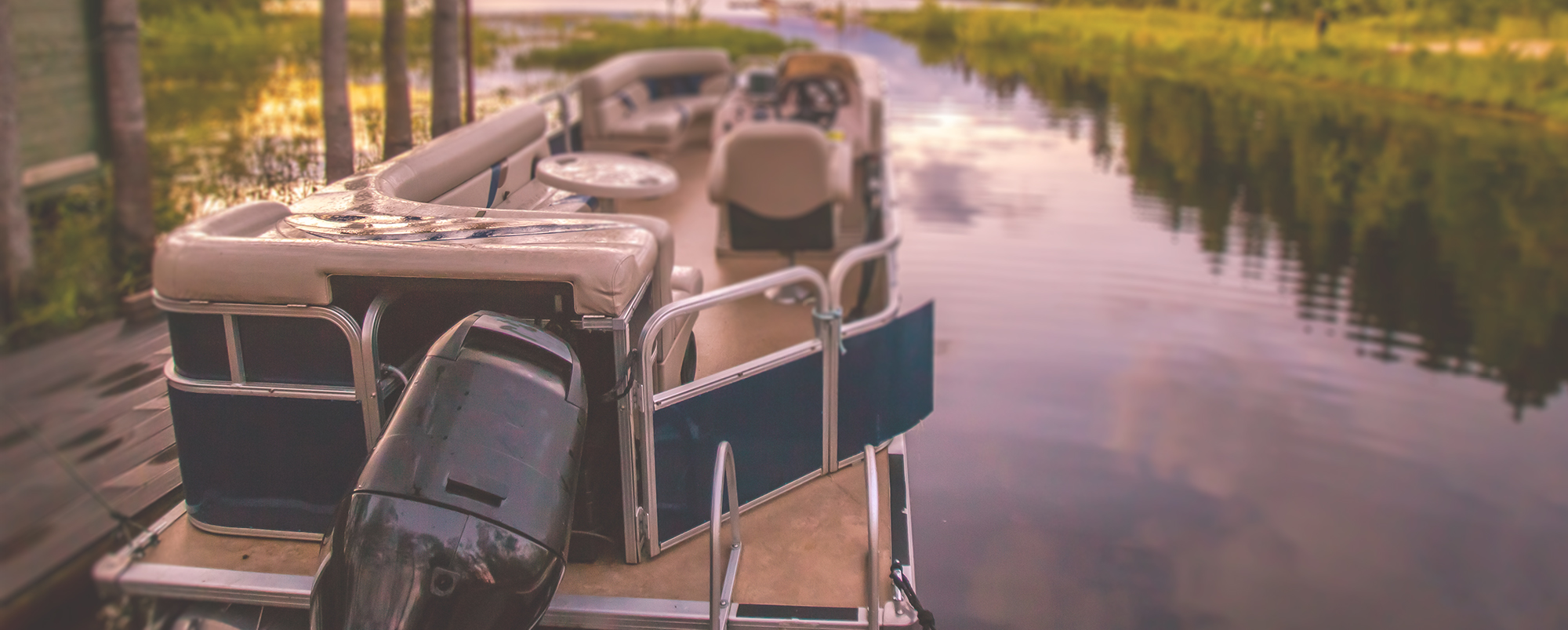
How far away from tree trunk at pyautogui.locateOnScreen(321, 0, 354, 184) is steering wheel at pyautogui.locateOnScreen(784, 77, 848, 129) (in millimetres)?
3771

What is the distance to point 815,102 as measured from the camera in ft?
27.6

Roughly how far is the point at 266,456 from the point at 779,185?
313 centimetres

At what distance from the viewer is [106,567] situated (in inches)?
92.6

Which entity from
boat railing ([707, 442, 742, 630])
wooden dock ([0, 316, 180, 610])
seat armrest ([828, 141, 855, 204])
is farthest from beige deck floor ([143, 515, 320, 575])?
seat armrest ([828, 141, 855, 204])

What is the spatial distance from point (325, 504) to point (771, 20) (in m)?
29.2

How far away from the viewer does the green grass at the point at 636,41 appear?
19.5 meters

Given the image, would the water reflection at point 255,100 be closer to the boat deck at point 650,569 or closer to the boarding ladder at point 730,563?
the boat deck at point 650,569

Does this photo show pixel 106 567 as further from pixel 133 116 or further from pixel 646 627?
pixel 133 116


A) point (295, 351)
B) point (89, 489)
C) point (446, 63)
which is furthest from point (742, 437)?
point (446, 63)

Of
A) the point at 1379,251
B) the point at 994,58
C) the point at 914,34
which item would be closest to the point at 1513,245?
the point at 1379,251

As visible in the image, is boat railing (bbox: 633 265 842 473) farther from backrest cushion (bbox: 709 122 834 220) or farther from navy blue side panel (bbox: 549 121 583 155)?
navy blue side panel (bbox: 549 121 583 155)

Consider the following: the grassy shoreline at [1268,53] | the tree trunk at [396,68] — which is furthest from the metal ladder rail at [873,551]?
the grassy shoreline at [1268,53]

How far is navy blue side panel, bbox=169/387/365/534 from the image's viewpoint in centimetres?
242

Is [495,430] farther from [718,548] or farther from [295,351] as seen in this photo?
[295,351]
